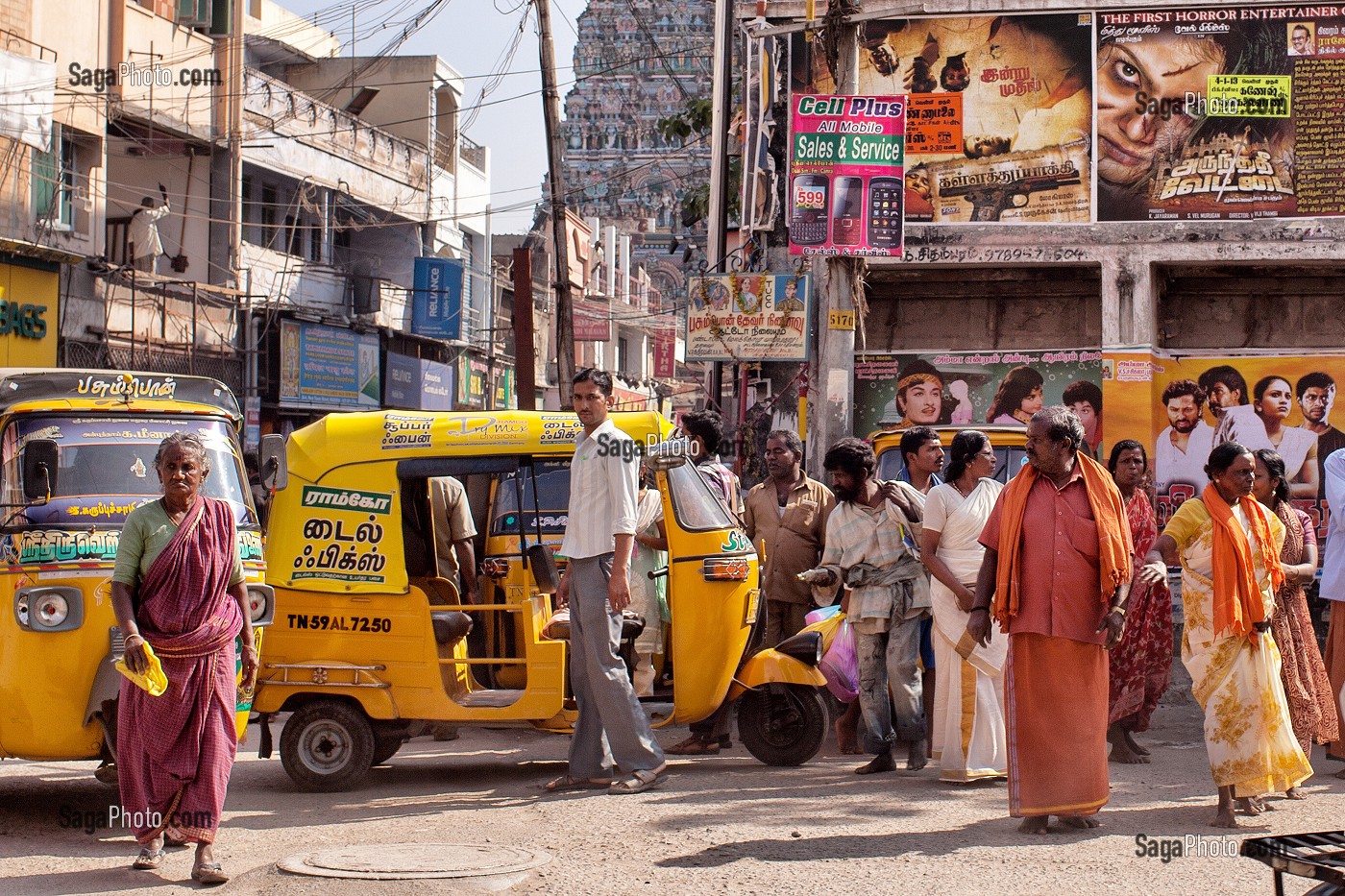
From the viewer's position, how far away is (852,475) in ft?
28.1

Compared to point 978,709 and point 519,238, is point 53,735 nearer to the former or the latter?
point 978,709

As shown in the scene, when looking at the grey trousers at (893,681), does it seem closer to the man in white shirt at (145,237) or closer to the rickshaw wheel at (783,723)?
the rickshaw wheel at (783,723)

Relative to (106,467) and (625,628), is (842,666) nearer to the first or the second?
(625,628)

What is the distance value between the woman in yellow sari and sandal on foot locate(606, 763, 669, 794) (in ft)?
8.01

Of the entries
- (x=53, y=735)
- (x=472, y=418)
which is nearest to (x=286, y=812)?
(x=53, y=735)

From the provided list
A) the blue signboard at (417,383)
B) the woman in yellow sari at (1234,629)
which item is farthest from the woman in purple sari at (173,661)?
the blue signboard at (417,383)

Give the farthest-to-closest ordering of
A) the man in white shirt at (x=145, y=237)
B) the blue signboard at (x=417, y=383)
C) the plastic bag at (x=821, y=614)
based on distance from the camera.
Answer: the blue signboard at (x=417, y=383) < the man in white shirt at (x=145, y=237) < the plastic bag at (x=821, y=614)

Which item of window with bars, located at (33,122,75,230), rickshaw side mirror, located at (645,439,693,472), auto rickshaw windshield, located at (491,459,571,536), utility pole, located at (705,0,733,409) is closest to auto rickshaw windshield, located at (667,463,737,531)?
rickshaw side mirror, located at (645,439,693,472)

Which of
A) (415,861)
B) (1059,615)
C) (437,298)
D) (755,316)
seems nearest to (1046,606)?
(1059,615)

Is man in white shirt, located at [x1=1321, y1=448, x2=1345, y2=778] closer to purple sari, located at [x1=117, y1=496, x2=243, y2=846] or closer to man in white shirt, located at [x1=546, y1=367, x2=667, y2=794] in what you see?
man in white shirt, located at [x1=546, y1=367, x2=667, y2=794]

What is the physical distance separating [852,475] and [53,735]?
4.19 meters

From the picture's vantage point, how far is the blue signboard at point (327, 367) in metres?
28.7

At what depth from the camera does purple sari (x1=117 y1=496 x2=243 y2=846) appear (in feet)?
20.0

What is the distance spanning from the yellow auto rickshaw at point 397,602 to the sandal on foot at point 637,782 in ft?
2.59
